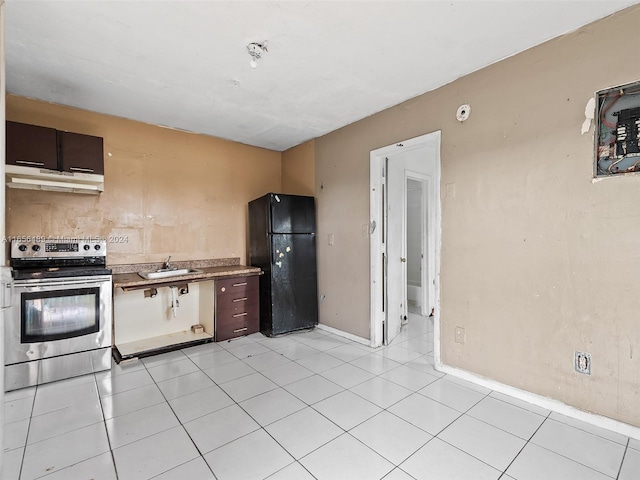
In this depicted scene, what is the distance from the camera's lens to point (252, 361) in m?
3.05

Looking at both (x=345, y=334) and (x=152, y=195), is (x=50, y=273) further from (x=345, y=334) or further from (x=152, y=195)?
(x=345, y=334)

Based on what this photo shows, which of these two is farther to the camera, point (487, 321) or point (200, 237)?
point (200, 237)

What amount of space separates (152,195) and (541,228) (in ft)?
12.6

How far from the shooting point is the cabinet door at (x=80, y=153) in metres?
2.80

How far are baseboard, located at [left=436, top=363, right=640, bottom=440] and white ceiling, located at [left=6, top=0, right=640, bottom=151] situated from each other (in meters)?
2.51

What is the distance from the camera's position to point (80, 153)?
9.44 ft

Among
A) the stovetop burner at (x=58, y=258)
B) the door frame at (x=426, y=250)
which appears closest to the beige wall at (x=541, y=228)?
the door frame at (x=426, y=250)

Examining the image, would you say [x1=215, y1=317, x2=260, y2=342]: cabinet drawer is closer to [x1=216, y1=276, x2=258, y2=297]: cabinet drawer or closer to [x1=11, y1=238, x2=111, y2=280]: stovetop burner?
[x1=216, y1=276, x2=258, y2=297]: cabinet drawer

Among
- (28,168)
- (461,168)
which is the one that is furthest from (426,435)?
(28,168)

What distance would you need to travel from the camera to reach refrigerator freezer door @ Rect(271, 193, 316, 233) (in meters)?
3.77

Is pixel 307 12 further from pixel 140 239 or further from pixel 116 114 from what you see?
pixel 140 239

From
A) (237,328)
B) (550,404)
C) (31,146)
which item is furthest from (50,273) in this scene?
(550,404)

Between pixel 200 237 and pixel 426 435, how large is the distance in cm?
327

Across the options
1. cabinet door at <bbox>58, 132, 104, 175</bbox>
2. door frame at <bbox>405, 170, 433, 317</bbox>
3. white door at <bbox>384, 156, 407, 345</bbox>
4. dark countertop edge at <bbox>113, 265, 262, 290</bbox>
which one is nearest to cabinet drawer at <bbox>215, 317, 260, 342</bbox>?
dark countertop edge at <bbox>113, 265, 262, 290</bbox>
